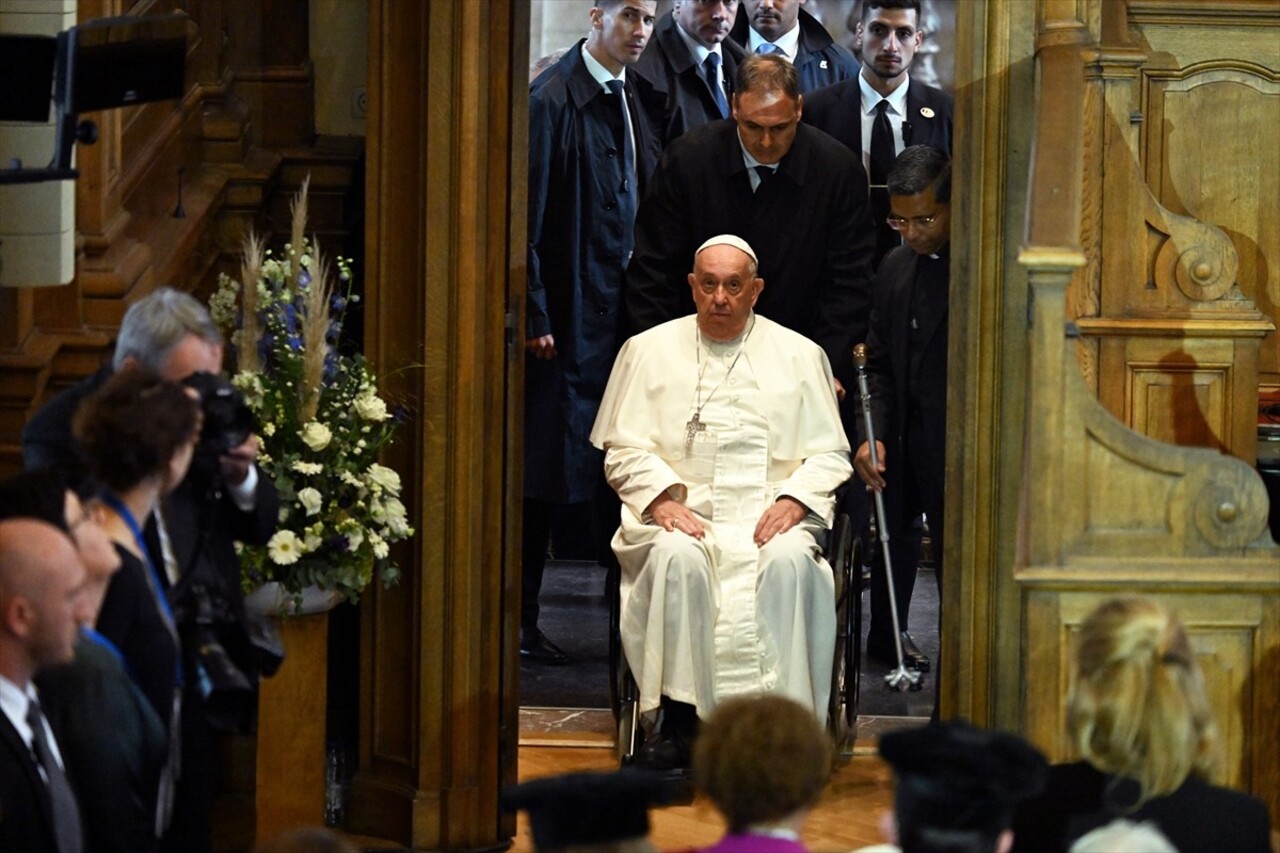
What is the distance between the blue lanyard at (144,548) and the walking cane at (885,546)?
2585mm

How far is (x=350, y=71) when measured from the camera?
553cm

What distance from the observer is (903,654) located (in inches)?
255

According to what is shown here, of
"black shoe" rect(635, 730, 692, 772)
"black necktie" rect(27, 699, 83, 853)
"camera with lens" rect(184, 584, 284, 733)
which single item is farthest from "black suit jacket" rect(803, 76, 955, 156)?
"black necktie" rect(27, 699, 83, 853)

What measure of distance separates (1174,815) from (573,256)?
3923 mm

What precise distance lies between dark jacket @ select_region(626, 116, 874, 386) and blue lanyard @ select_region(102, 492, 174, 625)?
263 cm

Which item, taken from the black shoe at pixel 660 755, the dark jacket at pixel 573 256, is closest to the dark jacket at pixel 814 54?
the dark jacket at pixel 573 256

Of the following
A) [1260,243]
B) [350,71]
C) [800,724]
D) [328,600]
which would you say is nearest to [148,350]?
[328,600]

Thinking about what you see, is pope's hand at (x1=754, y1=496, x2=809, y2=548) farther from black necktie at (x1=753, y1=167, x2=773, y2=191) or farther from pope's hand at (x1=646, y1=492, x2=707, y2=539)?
black necktie at (x1=753, y1=167, x2=773, y2=191)

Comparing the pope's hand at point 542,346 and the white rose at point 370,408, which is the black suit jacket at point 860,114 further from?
the white rose at point 370,408

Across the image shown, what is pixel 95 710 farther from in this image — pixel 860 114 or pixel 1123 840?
pixel 860 114

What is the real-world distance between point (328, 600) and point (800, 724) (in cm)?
220

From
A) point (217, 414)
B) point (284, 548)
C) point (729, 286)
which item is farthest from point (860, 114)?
point (217, 414)

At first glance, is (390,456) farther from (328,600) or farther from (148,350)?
(148,350)

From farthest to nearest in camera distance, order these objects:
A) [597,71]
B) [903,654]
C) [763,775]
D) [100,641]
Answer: [597,71] < [903,654] < [100,641] < [763,775]
